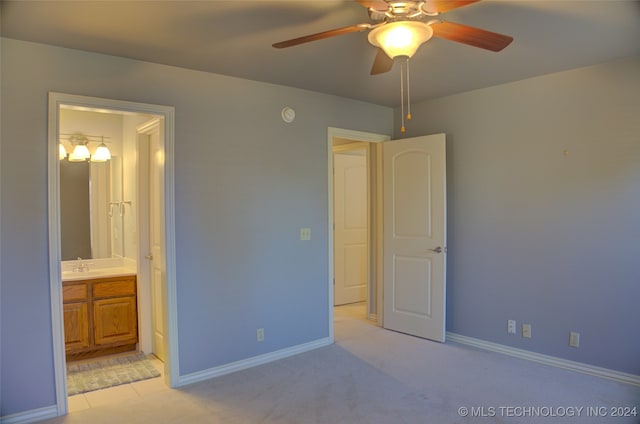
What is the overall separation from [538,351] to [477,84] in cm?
244

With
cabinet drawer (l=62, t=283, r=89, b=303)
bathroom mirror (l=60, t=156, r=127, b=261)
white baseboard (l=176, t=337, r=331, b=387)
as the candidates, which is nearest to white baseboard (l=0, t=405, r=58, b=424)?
white baseboard (l=176, t=337, r=331, b=387)

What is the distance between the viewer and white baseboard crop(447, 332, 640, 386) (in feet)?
10.7

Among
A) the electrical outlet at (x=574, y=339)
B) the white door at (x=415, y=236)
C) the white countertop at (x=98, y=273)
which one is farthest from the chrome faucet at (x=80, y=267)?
the electrical outlet at (x=574, y=339)

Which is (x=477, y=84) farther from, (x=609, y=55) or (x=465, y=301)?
(x=465, y=301)

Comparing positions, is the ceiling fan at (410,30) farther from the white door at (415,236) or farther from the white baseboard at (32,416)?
the white baseboard at (32,416)

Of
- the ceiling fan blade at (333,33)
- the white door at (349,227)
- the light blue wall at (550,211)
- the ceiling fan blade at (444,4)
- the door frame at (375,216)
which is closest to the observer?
the ceiling fan blade at (444,4)

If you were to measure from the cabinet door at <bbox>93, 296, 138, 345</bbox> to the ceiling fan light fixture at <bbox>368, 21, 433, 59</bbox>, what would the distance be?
3.41 metres

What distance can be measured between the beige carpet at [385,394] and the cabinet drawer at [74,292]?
1276mm

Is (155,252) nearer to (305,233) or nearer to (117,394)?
(117,394)

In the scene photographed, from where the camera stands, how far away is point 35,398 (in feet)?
8.89

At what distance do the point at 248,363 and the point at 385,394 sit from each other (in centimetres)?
122

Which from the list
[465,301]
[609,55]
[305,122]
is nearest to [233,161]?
[305,122]

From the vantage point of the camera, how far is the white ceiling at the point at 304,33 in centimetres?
225

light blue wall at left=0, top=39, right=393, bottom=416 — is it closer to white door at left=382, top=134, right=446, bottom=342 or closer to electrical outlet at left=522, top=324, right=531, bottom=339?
white door at left=382, top=134, right=446, bottom=342
